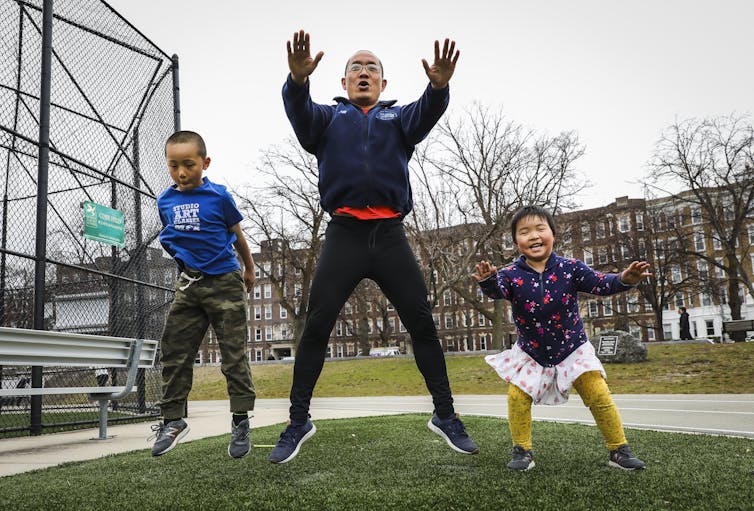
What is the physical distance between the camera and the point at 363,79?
142 inches

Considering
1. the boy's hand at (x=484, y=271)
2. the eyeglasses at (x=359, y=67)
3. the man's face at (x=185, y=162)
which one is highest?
the eyeglasses at (x=359, y=67)

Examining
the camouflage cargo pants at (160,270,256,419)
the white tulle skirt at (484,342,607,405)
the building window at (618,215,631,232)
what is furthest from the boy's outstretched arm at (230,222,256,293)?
the building window at (618,215,631,232)

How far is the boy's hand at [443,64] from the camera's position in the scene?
3119 millimetres

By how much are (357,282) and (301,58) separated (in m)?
1.23

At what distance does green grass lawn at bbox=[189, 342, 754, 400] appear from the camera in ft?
47.0

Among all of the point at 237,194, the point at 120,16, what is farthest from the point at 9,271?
the point at 237,194

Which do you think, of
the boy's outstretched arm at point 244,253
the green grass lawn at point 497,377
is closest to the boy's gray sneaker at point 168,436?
the boy's outstretched arm at point 244,253

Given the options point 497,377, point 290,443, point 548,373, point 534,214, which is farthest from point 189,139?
point 497,377

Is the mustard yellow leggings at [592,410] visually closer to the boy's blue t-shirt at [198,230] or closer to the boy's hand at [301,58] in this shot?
the boy's blue t-shirt at [198,230]

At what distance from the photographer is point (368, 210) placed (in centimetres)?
332

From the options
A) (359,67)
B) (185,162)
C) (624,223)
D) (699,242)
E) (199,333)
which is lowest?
(199,333)

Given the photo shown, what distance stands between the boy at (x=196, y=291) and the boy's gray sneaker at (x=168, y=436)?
1 centimetres

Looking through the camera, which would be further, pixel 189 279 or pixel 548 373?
pixel 189 279

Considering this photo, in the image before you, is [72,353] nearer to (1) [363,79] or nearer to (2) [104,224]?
(2) [104,224]
